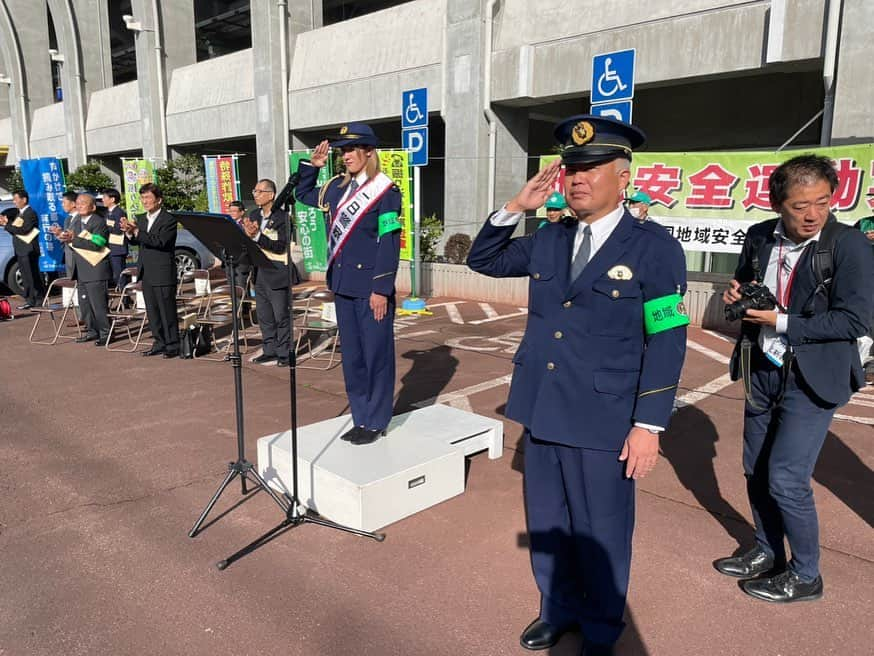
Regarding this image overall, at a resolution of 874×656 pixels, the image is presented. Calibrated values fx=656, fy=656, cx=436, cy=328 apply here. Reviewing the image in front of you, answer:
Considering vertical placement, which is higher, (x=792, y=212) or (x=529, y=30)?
(x=529, y=30)

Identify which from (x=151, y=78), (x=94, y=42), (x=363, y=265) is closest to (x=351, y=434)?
(x=363, y=265)

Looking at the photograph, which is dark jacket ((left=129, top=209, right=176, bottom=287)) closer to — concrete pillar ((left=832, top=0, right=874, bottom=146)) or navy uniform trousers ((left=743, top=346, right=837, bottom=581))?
navy uniform trousers ((left=743, top=346, right=837, bottom=581))

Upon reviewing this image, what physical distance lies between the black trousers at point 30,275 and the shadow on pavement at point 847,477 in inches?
450

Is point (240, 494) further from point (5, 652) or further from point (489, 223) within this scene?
point (489, 223)

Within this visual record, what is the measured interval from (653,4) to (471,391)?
27.2ft

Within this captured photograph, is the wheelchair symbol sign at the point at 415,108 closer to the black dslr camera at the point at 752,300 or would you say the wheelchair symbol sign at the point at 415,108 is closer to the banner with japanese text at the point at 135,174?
the black dslr camera at the point at 752,300

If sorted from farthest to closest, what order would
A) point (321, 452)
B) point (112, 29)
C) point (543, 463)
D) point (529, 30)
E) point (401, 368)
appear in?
point (112, 29), point (529, 30), point (401, 368), point (321, 452), point (543, 463)

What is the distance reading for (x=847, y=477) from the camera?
13.6 ft

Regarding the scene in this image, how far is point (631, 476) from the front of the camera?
220 cm

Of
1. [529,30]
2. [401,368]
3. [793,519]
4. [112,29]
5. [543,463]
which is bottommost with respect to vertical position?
[401,368]

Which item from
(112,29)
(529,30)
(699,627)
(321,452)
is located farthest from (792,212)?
(112,29)

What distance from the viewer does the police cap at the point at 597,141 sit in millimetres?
2045

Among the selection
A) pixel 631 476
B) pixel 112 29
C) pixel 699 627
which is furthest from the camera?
pixel 112 29

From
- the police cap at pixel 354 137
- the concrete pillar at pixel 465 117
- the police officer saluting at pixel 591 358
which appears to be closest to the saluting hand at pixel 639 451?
the police officer saluting at pixel 591 358
